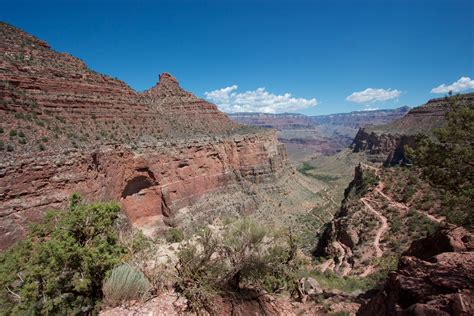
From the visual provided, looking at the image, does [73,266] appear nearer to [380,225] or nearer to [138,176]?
[138,176]

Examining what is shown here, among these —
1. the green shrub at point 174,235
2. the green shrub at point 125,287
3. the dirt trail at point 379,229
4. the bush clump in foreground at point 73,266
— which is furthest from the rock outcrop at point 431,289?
the green shrub at point 174,235

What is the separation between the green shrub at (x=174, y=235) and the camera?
1158 inches

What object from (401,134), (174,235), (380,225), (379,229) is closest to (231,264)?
(379,229)

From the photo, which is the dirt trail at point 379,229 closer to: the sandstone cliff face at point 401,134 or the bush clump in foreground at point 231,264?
the bush clump in foreground at point 231,264

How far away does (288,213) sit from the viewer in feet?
159

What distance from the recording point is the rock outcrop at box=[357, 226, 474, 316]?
571cm

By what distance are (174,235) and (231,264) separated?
70.6ft

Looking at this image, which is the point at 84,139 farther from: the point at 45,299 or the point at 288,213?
the point at 288,213

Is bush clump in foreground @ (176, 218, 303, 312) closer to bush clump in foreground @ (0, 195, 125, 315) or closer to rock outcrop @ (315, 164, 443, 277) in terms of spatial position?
bush clump in foreground @ (0, 195, 125, 315)

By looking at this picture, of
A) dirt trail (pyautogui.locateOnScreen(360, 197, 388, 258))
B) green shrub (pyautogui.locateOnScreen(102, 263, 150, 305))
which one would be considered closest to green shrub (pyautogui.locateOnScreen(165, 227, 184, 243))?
dirt trail (pyautogui.locateOnScreen(360, 197, 388, 258))

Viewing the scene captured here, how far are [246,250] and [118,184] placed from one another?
2167cm

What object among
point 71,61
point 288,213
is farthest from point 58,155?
point 288,213

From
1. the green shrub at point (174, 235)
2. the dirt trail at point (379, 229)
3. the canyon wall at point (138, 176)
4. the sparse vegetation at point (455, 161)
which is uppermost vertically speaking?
the sparse vegetation at point (455, 161)

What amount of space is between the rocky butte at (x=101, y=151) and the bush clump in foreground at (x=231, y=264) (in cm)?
1674
